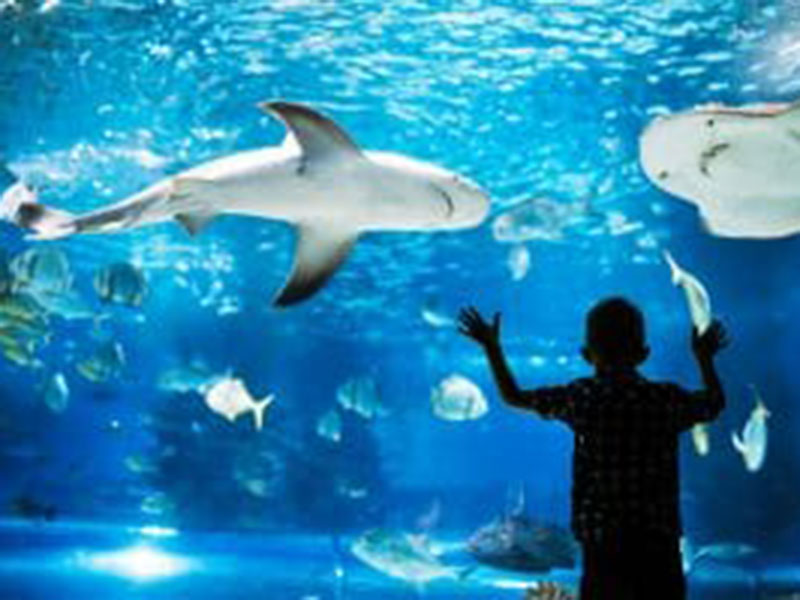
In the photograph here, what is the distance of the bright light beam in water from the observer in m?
12.5

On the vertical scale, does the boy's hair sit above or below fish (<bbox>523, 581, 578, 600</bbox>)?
above

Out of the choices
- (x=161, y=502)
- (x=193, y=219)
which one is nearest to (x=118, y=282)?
(x=193, y=219)

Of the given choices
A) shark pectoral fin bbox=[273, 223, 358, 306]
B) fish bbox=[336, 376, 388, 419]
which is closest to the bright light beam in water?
fish bbox=[336, 376, 388, 419]

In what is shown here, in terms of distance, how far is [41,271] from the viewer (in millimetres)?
8438

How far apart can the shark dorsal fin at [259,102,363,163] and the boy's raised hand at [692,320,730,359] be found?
160 centimetres

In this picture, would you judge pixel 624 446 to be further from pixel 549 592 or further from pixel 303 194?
pixel 549 592

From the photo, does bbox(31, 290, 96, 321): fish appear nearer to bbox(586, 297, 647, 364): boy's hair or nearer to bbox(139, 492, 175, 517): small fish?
bbox(586, 297, 647, 364): boy's hair

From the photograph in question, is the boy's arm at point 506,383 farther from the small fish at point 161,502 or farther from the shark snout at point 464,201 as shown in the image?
the small fish at point 161,502

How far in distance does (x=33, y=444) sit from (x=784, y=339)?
2162 cm

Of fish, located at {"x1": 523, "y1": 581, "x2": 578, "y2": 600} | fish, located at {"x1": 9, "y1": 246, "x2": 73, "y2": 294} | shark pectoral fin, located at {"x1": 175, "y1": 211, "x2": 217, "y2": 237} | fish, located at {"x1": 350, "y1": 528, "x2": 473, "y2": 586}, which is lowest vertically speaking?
fish, located at {"x1": 523, "y1": 581, "x2": 578, "y2": 600}

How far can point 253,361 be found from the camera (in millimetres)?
28453

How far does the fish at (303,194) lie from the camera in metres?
Answer: 3.85

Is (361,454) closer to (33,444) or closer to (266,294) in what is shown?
(266,294)

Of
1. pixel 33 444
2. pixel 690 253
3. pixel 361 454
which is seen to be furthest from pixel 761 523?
pixel 33 444
